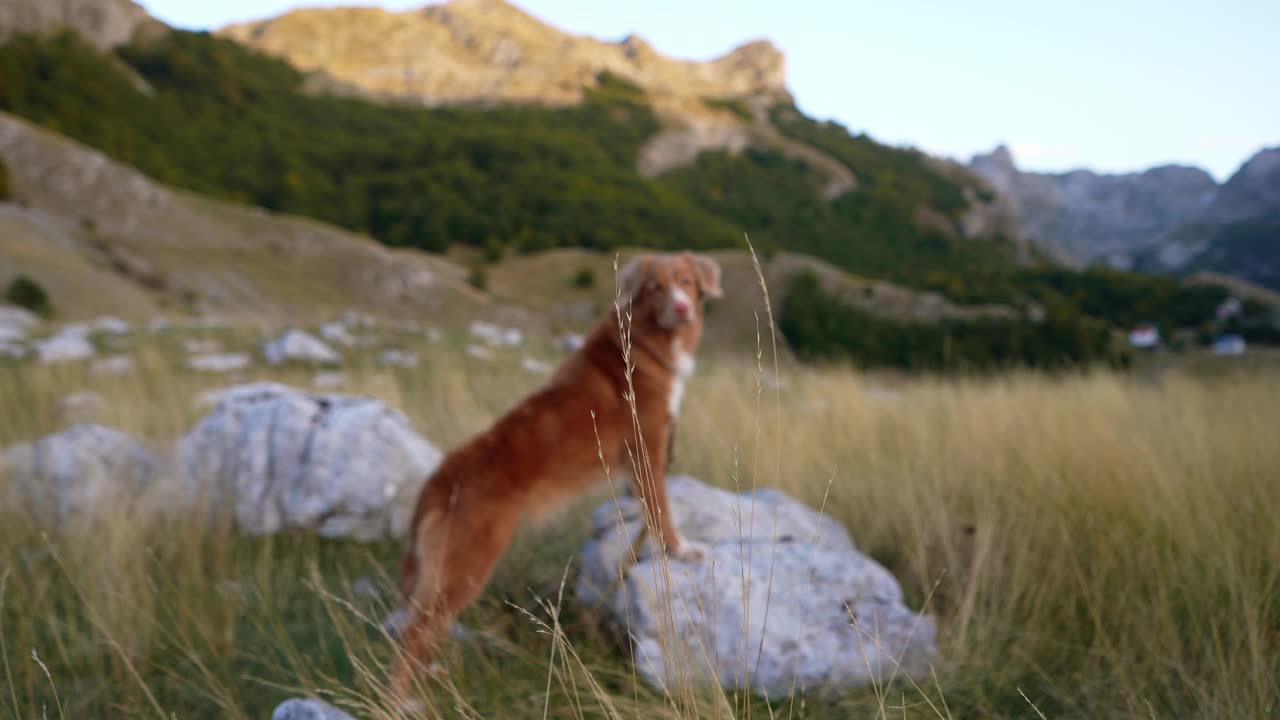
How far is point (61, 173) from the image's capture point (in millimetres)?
31469

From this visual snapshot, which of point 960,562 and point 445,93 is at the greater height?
point 445,93

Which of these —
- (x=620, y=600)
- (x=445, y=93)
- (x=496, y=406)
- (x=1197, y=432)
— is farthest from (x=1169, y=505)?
(x=445, y=93)

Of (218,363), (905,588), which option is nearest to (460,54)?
(218,363)

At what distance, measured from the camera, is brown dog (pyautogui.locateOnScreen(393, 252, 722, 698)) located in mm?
2574

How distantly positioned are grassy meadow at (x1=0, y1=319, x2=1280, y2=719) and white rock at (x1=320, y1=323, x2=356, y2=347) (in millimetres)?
8623

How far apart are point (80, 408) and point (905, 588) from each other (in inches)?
272

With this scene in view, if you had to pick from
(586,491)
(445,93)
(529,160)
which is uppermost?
(445,93)

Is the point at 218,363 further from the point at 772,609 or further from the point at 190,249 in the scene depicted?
the point at 190,249

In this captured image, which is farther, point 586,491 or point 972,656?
point 586,491

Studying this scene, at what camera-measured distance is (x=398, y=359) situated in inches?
433

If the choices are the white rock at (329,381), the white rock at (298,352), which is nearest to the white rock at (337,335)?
the white rock at (298,352)

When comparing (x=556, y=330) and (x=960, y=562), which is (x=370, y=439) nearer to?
(x=960, y=562)

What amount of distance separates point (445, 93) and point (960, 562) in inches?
4288

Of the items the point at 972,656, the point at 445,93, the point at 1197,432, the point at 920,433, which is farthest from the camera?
the point at 445,93
